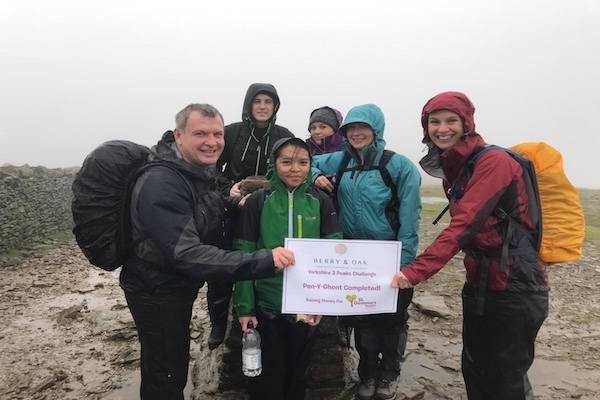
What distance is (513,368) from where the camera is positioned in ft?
11.7

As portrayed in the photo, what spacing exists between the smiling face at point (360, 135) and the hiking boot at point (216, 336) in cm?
348

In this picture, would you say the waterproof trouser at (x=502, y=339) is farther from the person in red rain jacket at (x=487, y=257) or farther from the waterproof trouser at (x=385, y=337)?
the waterproof trouser at (x=385, y=337)

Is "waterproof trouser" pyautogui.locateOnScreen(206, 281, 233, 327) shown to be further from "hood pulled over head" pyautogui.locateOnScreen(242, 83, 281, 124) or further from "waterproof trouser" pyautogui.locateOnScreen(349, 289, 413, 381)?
"hood pulled over head" pyautogui.locateOnScreen(242, 83, 281, 124)

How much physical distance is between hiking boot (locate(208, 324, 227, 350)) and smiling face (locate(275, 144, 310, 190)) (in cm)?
314

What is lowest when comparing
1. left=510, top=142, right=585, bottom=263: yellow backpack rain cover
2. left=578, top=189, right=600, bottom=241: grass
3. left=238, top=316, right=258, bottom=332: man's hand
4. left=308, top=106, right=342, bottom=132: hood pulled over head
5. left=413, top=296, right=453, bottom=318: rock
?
left=413, top=296, right=453, bottom=318: rock

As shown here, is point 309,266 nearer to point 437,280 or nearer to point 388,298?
point 388,298

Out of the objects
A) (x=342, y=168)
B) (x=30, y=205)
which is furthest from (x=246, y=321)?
(x=30, y=205)

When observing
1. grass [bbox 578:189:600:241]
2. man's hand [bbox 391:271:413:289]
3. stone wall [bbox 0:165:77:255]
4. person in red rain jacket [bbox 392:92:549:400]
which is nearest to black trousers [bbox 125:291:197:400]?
man's hand [bbox 391:271:413:289]

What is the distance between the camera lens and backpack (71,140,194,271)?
10.9 ft

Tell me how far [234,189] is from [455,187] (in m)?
2.40

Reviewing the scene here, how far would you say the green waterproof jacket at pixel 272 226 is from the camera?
383 cm

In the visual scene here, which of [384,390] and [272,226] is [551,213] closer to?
[272,226]

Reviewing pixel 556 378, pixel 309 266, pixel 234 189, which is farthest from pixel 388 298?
→ pixel 556 378

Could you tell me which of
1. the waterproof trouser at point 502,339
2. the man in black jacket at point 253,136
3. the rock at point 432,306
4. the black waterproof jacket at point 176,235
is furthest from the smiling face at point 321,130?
the rock at point 432,306
